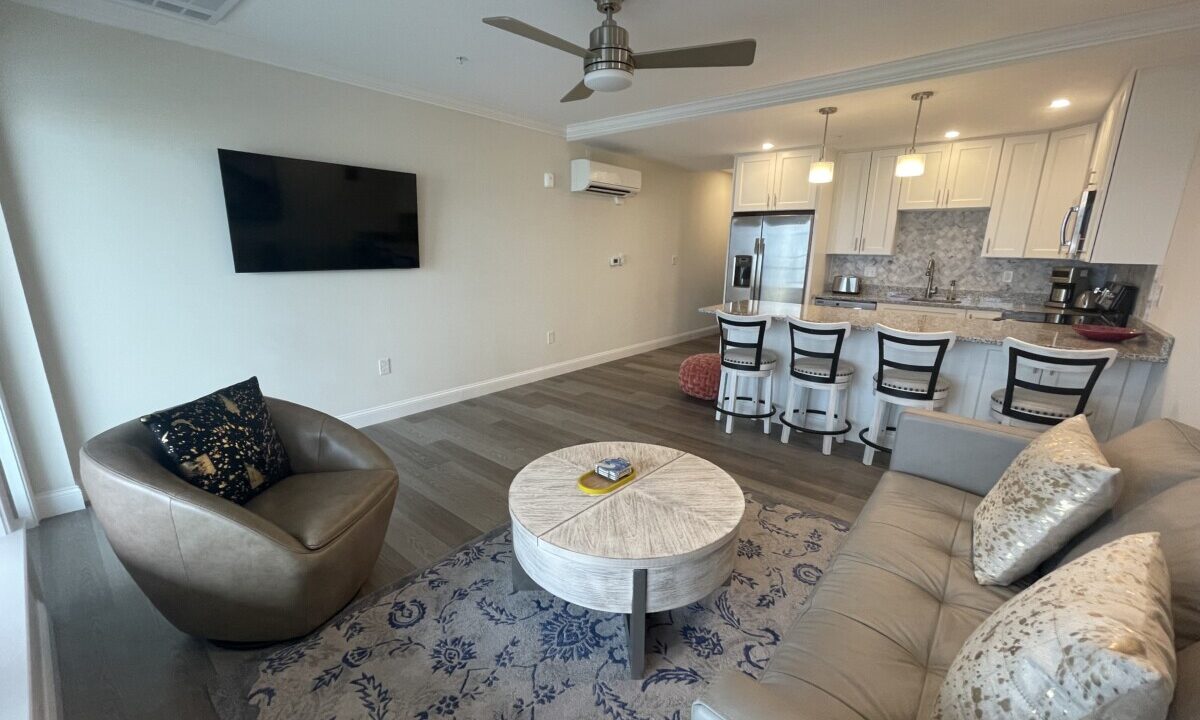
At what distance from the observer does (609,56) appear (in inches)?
80.9

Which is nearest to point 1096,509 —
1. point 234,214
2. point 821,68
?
point 821,68

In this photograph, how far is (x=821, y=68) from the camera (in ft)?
10.00

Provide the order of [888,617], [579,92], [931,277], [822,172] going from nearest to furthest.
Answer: [888,617], [579,92], [822,172], [931,277]

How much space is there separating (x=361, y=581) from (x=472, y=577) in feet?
1.43

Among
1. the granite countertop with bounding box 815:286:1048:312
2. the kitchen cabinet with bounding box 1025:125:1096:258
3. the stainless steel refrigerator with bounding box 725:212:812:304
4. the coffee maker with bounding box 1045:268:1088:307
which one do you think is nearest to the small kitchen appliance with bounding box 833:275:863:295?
the granite countertop with bounding box 815:286:1048:312

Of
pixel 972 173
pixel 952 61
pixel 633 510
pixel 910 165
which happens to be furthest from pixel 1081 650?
pixel 972 173

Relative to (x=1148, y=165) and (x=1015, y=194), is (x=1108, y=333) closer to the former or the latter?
(x=1148, y=165)

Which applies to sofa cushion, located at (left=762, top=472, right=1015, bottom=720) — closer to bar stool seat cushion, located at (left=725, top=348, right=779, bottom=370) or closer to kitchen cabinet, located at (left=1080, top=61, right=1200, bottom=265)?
bar stool seat cushion, located at (left=725, top=348, right=779, bottom=370)

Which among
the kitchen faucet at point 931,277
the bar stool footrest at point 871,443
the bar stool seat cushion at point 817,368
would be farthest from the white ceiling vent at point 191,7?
the kitchen faucet at point 931,277

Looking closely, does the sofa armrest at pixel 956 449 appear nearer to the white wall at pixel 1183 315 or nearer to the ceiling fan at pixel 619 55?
the white wall at pixel 1183 315

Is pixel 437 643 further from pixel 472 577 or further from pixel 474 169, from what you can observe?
pixel 474 169

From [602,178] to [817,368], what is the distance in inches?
113

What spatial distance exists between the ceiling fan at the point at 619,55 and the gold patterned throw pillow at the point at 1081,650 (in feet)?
6.70

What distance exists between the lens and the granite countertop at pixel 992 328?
8.06 ft
